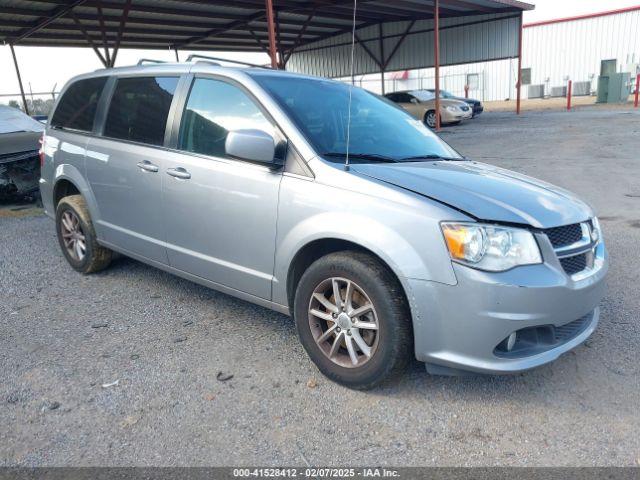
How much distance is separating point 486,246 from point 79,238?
3.81 m

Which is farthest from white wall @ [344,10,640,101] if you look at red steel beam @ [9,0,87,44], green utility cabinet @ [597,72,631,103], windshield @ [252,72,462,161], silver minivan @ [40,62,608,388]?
silver minivan @ [40,62,608,388]

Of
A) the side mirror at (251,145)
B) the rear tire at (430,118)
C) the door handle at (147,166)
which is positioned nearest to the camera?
the side mirror at (251,145)

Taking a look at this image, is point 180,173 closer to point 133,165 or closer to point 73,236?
point 133,165

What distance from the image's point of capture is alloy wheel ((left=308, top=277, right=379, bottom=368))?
107 inches

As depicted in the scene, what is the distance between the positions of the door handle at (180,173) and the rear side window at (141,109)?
1.03ft

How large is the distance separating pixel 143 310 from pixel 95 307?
0.41 metres

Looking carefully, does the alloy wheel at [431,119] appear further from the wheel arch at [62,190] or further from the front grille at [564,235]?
the front grille at [564,235]

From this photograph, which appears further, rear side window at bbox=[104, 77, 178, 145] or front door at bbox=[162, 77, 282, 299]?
rear side window at bbox=[104, 77, 178, 145]

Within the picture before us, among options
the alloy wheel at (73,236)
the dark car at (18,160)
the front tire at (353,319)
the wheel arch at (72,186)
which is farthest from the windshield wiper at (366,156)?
the dark car at (18,160)

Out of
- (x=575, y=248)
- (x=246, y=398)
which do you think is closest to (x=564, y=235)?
(x=575, y=248)

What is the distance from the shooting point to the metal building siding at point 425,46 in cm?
2392

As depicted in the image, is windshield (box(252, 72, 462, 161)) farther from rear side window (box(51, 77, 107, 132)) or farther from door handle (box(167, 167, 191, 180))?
rear side window (box(51, 77, 107, 132))

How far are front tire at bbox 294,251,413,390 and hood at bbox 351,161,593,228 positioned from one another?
48 centimetres

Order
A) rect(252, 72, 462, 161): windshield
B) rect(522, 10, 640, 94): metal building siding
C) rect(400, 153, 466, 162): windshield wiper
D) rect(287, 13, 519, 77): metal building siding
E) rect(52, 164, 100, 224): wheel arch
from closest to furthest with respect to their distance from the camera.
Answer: rect(252, 72, 462, 161): windshield
rect(400, 153, 466, 162): windshield wiper
rect(52, 164, 100, 224): wheel arch
rect(287, 13, 519, 77): metal building siding
rect(522, 10, 640, 94): metal building siding
